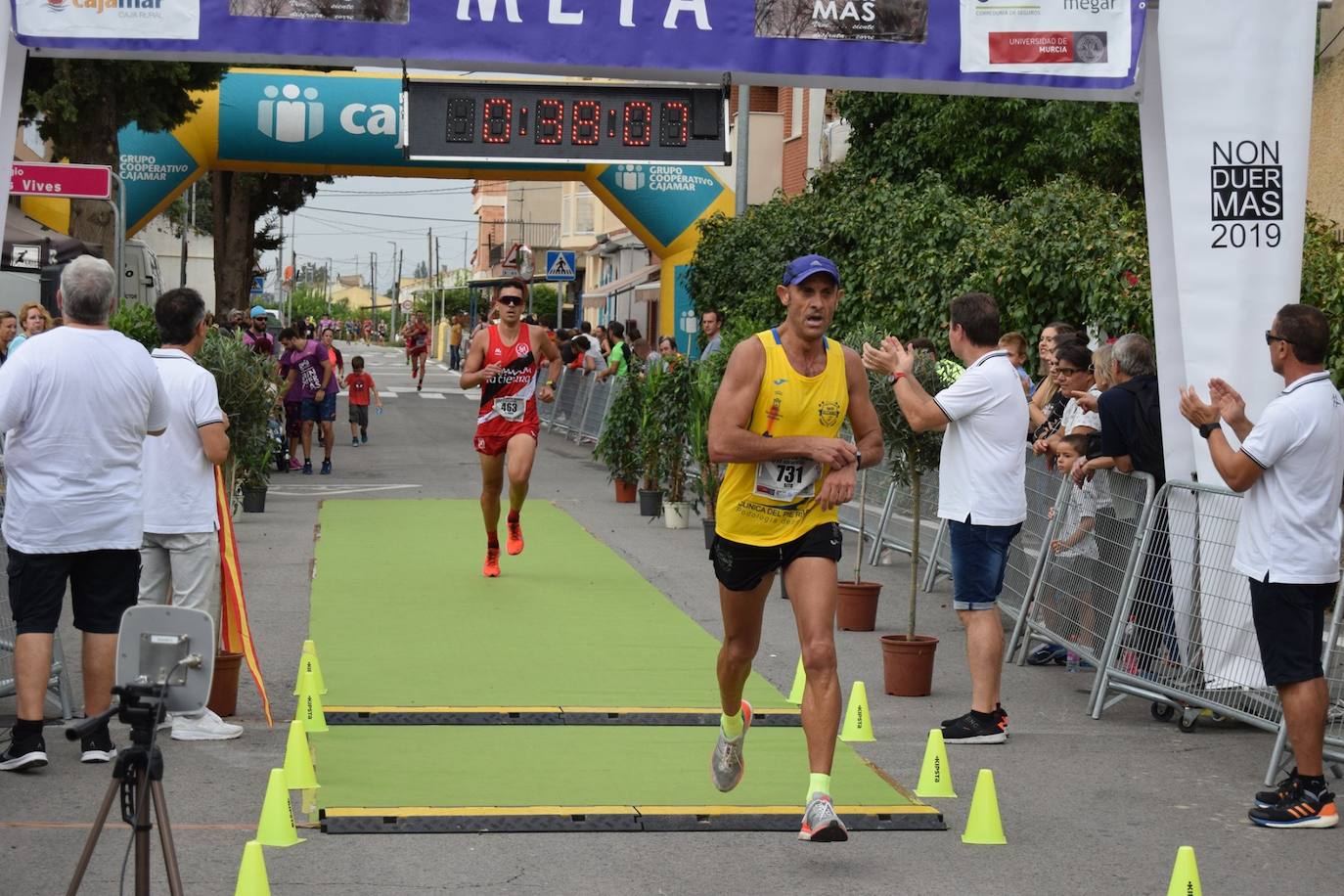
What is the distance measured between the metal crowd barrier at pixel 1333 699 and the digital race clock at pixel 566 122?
473 centimetres

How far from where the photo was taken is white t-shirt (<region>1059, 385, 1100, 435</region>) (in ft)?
33.9

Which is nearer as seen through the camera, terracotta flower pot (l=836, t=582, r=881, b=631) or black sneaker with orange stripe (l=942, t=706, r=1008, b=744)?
black sneaker with orange stripe (l=942, t=706, r=1008, b=744)

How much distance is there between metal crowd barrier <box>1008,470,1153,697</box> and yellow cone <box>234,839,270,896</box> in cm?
506

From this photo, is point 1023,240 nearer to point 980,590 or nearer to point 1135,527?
point 1135,527

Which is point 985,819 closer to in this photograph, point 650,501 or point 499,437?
point 499,437

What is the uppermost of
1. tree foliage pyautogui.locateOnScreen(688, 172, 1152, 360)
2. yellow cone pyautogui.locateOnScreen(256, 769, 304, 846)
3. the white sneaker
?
tree foliage pyautogui.locateOnScreen(688, 172, 1152, 360)

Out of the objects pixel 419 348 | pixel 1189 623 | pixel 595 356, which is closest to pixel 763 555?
pixel 1189 623

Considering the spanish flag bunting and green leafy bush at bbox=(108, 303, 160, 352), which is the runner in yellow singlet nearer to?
the spanish flag bunting

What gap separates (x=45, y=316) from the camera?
15.1 m

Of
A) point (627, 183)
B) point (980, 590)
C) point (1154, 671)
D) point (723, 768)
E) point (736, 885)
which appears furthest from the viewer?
point (627, 183)

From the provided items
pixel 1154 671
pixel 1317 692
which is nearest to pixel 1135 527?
pixel 1154 671

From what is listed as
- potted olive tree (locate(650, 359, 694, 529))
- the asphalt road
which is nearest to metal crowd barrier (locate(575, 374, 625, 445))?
potted olive tree (locate(650, 359, 694, 529))

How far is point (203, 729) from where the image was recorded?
26.2 feet

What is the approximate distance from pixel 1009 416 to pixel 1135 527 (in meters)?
1.24
